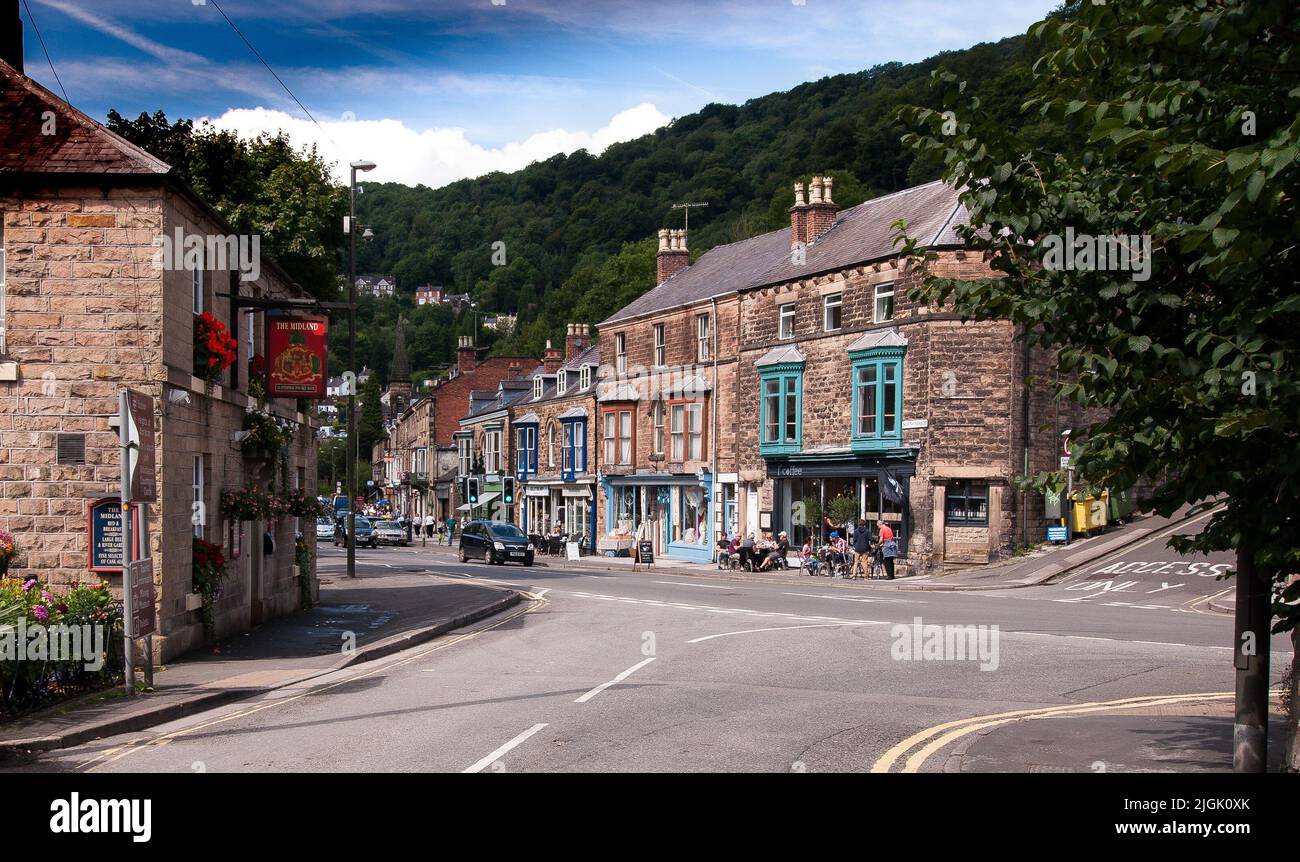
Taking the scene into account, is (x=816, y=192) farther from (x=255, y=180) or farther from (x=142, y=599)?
(x=142, y=599)

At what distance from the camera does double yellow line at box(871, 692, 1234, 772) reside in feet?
32.0

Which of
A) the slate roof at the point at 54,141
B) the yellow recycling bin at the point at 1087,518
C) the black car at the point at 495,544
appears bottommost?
the black car at the point at 495,544

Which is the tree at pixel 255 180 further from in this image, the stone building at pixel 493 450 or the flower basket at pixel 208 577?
the stone building at pixel 493 450

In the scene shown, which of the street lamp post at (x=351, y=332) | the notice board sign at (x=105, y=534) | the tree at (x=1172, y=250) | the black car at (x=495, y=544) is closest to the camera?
the tree at (x=1172, y=250)

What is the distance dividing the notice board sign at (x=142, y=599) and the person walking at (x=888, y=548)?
2566cm

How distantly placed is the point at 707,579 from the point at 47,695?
26149 millimetres

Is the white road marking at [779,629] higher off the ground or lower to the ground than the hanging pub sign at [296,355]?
lower

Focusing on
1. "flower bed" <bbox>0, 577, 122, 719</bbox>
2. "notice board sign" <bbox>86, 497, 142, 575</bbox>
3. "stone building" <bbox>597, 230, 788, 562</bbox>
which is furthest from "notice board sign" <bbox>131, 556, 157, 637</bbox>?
"stone building" <bbox>597, 230, 788, 562</bbox>

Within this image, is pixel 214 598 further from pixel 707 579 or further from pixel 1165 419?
pixel 707 579

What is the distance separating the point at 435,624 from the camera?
21016 millimetres

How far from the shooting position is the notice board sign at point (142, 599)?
12781 millimetres

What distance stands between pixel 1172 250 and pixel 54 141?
13.4 meters

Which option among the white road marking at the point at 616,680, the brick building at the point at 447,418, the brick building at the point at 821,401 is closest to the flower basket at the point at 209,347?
the white road marking at the point at 616,680
